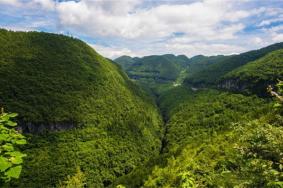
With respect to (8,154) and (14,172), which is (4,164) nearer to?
(14,172)

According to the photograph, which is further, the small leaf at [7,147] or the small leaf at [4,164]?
the small leaf at [7,147]

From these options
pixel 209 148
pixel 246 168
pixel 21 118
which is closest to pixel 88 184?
pixel 21 118

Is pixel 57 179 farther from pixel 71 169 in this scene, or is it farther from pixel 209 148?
pixel 209 148

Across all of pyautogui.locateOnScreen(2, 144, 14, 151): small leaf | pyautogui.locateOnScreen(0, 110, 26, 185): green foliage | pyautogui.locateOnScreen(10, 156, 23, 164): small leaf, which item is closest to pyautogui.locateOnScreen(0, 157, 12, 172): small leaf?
pyautogui.locateOnScreen(0, 110, 26, 185): green foliage

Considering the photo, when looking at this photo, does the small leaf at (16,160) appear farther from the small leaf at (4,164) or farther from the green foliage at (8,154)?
the small leaf at (4,164)

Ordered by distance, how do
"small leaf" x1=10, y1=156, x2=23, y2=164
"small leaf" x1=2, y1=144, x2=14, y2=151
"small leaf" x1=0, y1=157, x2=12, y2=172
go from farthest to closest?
"small leaf" x1=2, y1=144, x2=14, y2=151
"small leaf" x1=10, y1=156, x2=23, y2=164
"small leaf" x1=0, y1=157, x2=12, y2=172

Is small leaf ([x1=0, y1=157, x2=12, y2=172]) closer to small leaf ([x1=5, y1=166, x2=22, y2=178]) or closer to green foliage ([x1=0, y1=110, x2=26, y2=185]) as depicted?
green foliage ([x1=0, y1=110, x2=26, y2=185])

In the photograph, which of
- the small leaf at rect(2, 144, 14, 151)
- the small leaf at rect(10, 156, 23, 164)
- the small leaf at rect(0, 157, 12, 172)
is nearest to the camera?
the small leaf at rect(0, 157, 12, 172)

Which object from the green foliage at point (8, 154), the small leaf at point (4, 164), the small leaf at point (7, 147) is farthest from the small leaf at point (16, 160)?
the small leaf at point (7, 147)
